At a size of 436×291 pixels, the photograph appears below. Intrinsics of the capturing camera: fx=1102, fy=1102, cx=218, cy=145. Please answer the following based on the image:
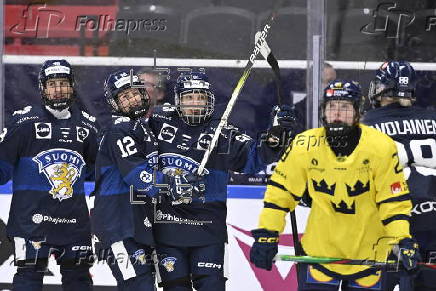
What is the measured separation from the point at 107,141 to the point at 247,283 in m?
1.44

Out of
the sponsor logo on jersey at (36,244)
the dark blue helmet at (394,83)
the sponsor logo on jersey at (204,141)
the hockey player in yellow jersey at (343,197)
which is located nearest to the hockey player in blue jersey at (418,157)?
the dark blue helmet at (394,83)

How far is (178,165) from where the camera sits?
5.43 m

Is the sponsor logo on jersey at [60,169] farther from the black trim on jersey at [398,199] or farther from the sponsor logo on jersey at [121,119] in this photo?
the black trim on jersey at [398,199]

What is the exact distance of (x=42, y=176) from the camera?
5590 mm

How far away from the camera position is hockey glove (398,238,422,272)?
459cm

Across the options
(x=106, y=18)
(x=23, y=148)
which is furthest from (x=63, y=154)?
(x=106, y=18)

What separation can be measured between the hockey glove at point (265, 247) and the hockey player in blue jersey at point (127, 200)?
72 cm

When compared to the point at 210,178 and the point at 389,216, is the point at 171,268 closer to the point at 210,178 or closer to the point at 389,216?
the point at 210,178

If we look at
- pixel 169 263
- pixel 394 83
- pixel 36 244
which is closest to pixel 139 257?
pixel 169 263

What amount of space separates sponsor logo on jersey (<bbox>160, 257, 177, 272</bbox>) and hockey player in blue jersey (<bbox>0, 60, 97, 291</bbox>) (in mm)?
480

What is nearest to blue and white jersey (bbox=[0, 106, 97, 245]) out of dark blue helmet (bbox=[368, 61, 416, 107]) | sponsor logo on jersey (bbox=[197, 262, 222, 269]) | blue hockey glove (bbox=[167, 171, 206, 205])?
blue hockey glove (bbox=[167, 171, 206, 205])

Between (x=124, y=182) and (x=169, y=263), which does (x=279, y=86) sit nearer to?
(x=124, y=182)

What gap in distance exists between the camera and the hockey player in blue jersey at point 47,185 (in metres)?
5.58

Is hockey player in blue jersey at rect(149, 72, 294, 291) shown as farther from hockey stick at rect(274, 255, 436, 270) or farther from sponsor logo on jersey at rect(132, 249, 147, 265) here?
hockey stick at rect(274, 255, 436, 270)
